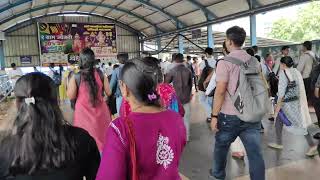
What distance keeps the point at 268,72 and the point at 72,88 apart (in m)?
4.59

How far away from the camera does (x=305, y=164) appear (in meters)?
4.22

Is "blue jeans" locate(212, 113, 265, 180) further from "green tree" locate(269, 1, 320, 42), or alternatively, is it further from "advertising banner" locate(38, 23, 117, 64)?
"green tree" locate(269, 1, 320, 42)

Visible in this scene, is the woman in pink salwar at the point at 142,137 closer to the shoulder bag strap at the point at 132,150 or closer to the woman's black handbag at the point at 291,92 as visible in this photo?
the shoulder bag strap at the point at 132,150

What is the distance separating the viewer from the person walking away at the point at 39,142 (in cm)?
135

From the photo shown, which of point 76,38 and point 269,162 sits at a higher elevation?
point 76,38

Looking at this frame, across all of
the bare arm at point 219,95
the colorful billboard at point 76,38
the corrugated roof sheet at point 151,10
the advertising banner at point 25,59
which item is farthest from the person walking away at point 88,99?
the advertising banner at point 25,59

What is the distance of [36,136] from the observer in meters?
1.38

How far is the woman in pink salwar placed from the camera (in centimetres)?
139

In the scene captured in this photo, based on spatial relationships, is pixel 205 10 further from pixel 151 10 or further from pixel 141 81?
pixel 141 81

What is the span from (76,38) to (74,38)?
0.44 ft

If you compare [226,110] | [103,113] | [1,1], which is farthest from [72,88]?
[1,1]

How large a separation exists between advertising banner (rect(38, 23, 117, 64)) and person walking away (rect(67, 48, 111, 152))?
2045 cm

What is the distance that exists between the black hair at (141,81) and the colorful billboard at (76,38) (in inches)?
871

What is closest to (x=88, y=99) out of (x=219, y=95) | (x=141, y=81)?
Answer: (x=219, y=95)
